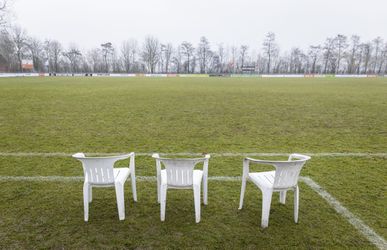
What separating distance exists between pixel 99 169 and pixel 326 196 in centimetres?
353

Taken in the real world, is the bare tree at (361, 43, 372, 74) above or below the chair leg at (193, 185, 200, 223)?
above

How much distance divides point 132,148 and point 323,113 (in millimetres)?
9040

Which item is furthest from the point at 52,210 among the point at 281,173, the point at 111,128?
the point at 111,128

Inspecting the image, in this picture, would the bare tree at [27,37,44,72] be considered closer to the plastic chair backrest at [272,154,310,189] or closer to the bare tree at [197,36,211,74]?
the bare tree at [197,36,211,74]

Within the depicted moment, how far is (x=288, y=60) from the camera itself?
9738cm

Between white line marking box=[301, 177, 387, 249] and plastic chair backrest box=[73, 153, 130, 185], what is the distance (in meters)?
3.19

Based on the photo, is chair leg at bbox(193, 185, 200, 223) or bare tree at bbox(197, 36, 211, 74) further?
bare tree at bbox(197, 36, 211, 74)

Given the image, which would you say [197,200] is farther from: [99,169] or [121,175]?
[99,169]

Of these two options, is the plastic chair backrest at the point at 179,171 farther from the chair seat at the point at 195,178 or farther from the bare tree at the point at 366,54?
the bare tree at the point at 366,54

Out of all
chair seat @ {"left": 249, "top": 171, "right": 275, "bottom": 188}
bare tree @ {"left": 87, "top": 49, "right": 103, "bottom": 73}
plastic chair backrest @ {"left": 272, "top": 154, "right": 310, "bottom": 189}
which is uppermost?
bare tree @ {"left": 87, "top": 49, "right": 103, "bottom": 73}

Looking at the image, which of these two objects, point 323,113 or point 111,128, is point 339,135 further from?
point 111,128

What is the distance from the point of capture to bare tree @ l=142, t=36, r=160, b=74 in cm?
9475

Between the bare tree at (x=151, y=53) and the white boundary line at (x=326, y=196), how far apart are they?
91.2 metres

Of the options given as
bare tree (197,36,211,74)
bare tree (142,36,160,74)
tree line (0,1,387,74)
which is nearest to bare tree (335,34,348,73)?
tree line (0,1,387,74)
